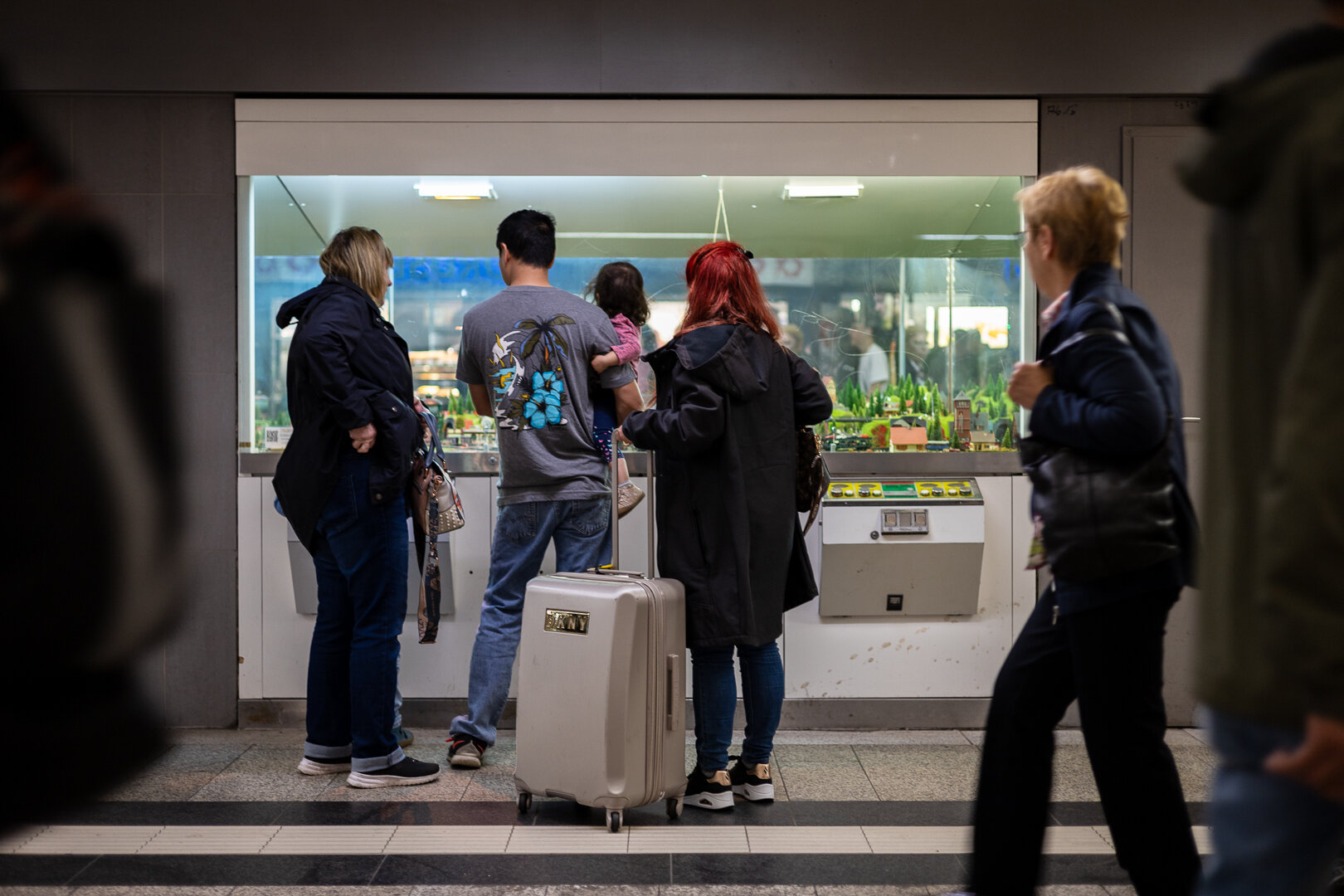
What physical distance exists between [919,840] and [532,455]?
5.72 ft

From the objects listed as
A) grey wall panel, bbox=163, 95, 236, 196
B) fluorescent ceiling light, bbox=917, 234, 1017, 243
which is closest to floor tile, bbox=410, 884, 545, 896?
grey wall panel, bbox=163, 95, 236, 196

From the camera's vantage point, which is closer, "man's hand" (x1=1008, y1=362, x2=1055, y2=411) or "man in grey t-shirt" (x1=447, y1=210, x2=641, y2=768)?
"man's hand" (x1=1008, y1=362, x2=1055, y2=411)

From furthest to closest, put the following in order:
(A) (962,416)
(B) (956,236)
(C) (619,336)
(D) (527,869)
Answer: (B) (956,236) → (A) (962,416) → (C) (619,336) → (D) (527,869)

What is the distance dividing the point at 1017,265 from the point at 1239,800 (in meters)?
3.96

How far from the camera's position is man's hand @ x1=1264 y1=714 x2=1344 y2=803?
1077mm

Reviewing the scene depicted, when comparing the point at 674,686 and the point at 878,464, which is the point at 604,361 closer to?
the point at 674,686

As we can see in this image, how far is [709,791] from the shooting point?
340 cm

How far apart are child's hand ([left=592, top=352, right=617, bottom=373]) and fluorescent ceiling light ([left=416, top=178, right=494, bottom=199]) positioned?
4.47 ft

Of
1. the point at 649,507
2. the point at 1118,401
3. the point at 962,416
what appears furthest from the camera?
the point at 962,416

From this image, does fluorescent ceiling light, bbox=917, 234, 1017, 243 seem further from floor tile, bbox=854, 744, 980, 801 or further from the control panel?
floor tile, bbox=854, 744, 980, 801

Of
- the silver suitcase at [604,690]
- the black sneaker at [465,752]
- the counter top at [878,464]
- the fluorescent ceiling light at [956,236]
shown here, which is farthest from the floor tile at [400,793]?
the fluorescent ceiling light at [956,236]

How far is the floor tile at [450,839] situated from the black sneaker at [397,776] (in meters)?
0.44

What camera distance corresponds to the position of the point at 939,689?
14.9ft

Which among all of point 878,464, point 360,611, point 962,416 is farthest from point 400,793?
point 962,416
